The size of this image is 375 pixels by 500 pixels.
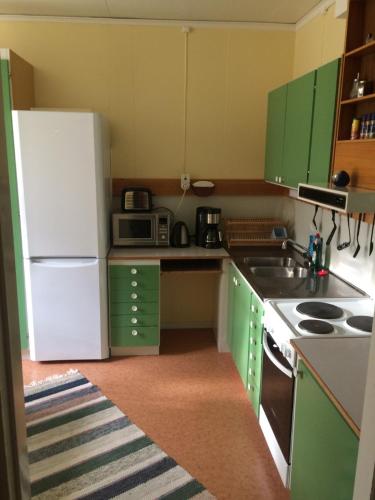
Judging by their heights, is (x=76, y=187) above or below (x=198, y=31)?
below

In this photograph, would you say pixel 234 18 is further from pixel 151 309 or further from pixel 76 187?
pixel 151 309

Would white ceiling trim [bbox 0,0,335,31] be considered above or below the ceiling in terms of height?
below

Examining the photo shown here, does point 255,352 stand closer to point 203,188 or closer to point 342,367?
point 342,367

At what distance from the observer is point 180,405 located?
2.88 metres

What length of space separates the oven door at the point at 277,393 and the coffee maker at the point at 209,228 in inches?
53.9

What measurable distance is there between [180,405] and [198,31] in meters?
2.90

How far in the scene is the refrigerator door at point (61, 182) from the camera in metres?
2.98

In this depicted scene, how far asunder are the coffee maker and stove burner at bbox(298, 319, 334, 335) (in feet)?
5.23

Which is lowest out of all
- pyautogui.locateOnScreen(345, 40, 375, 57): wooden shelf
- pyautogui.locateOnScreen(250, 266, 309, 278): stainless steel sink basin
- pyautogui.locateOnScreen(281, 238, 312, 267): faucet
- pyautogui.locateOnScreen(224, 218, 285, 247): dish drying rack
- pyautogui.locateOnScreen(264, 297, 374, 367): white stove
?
pyautogui.locateOnScreen(250, 266, 309, 278): stainless steel sink basin

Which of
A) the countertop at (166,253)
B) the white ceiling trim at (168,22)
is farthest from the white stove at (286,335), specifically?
the white ceiling trim at (168,22)

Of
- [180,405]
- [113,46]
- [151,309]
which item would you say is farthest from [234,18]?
[180,405]

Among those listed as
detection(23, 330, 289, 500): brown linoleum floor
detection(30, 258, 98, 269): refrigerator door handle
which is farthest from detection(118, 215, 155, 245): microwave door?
detection(23, 330, 289, 500): brown linoleum floor

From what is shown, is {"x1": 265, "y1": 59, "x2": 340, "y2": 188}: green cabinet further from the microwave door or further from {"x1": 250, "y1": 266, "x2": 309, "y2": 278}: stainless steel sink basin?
the microwave door

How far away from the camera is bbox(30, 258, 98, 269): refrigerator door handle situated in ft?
10.5
